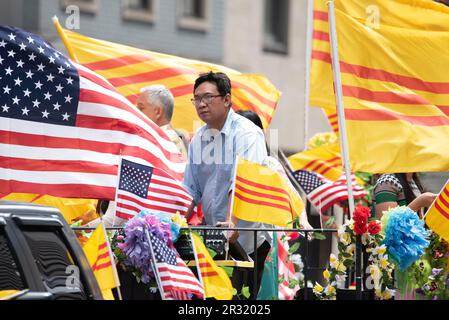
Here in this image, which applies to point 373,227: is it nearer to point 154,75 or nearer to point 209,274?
point 209,274

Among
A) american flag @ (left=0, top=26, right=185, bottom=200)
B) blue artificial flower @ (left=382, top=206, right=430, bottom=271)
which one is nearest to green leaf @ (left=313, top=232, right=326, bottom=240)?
blue artificial flower @ (left=382, top=206, right=430, bottom=271)

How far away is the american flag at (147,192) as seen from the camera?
8.68 metres

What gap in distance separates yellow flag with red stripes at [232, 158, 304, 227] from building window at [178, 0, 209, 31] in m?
21.4

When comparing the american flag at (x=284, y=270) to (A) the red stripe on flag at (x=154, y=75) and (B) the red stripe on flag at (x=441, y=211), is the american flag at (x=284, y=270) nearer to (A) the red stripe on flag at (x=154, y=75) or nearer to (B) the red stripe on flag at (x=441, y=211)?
(B) the red stripe on flag at (x=441, y=211)

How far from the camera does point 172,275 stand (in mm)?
7816

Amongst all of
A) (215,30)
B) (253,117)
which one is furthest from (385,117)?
(215,30)

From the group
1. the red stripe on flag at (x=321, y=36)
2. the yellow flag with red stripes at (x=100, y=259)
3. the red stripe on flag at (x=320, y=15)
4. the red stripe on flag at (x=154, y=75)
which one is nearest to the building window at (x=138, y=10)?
the red stripe on flag at (x=154, y=75)

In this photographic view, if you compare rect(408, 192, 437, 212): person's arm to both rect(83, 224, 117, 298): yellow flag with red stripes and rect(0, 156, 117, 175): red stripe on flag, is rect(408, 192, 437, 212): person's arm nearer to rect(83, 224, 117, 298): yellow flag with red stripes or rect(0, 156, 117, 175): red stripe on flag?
rect(0, 156, 117, 175): red stripe on flag

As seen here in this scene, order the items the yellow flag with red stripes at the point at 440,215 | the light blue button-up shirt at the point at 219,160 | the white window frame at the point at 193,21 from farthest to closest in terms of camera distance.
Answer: the white window frame at the point at 193,21 → the light blue button-up shirt at the point at 219,160 → the yellow flag with red stripes at the point at 440,215

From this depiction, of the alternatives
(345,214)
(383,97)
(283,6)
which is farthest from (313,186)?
(283,6)

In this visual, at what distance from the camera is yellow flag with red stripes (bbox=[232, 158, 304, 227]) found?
8.85 meters

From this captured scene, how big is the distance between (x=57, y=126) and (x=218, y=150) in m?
1.11
